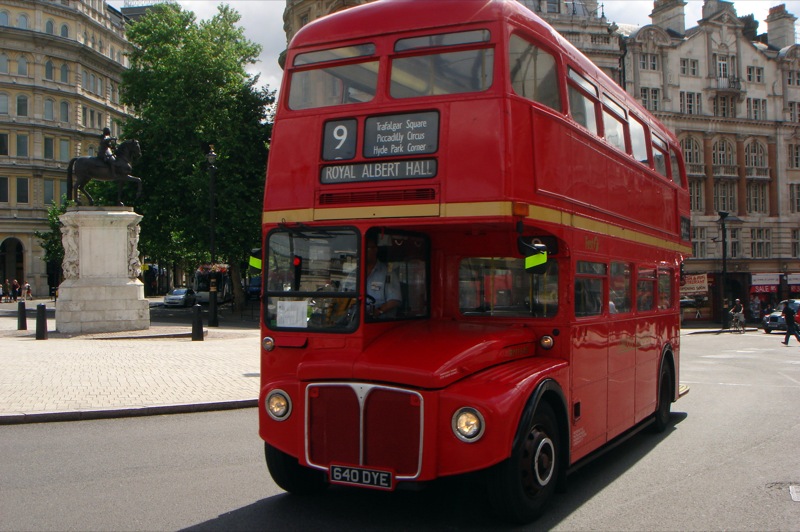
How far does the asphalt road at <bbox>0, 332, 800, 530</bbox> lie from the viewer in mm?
6262

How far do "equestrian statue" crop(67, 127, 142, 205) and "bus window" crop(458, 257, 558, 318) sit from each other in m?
21.9

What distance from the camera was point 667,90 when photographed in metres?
56.6

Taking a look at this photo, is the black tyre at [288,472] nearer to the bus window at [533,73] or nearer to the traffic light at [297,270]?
the traffic light at [297,270]

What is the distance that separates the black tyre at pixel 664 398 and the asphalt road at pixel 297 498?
18 cm

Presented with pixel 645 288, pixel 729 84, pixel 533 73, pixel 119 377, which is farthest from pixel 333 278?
pixel 729 84

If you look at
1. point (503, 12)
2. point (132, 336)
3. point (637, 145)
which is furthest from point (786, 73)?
point (503, 12)

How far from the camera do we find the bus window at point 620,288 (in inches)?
334

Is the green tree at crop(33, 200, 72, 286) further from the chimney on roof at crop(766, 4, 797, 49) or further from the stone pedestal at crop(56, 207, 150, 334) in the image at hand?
the chimney on roof at crop(766, 4, 797, 49)

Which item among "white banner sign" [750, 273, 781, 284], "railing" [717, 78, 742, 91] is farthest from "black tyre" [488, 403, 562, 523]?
"railing" [717, 78, 742, 91]

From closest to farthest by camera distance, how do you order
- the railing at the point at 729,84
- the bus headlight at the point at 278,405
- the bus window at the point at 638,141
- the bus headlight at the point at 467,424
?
→ the bus headlight at the point at 467,424 < the bus headlight at the point at 278,405 < the bus window at the point at 638,141 < the railing at the point at 729,84

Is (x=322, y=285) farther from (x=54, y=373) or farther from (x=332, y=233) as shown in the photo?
(x=54, y=373)

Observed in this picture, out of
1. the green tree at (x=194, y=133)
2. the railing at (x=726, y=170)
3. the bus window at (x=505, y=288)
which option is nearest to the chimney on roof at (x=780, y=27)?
the railing at (x=726, y=170)

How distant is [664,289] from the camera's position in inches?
437

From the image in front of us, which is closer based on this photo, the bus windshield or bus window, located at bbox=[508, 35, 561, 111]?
the bus windshield
